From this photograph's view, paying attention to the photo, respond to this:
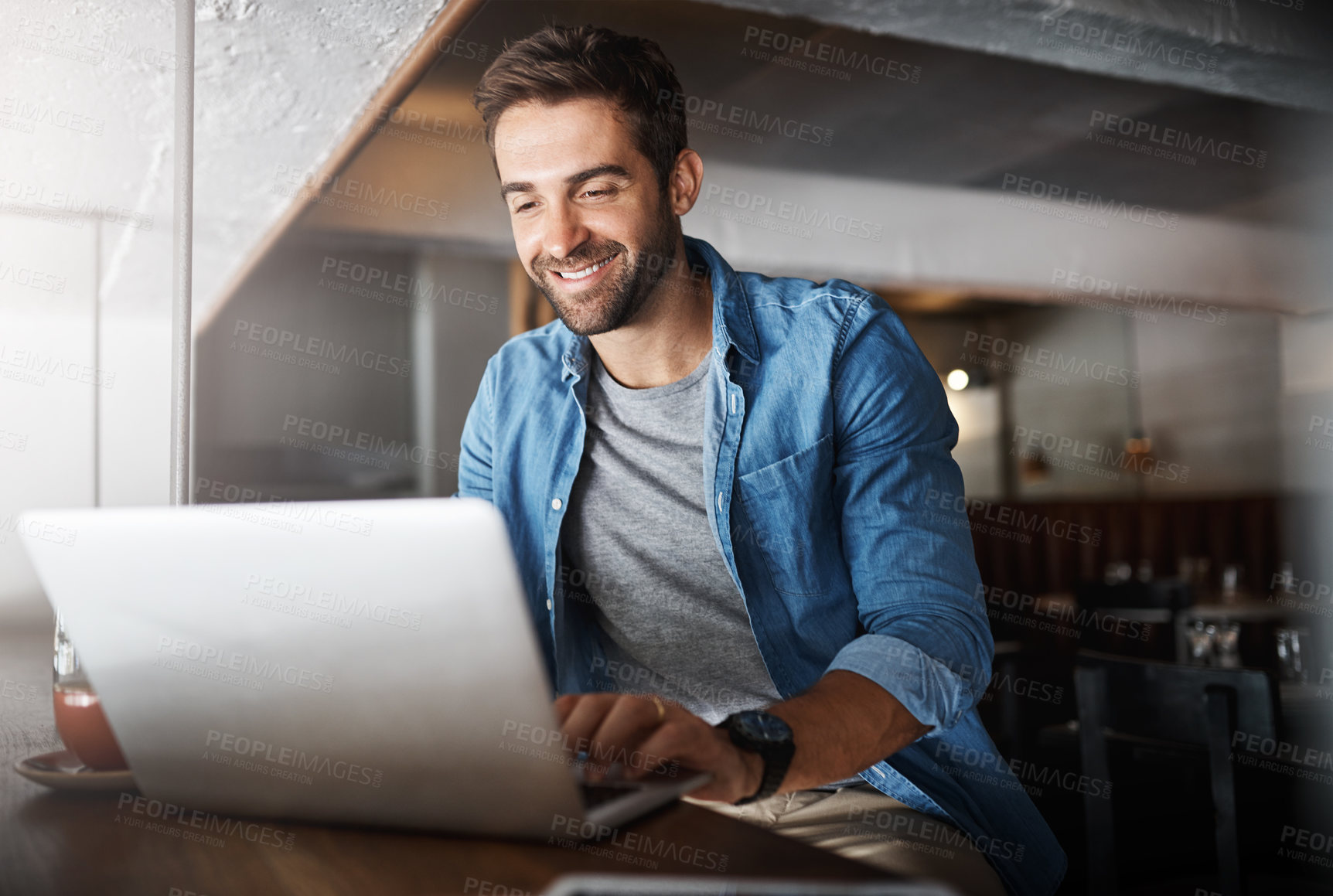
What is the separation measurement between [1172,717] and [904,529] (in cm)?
110

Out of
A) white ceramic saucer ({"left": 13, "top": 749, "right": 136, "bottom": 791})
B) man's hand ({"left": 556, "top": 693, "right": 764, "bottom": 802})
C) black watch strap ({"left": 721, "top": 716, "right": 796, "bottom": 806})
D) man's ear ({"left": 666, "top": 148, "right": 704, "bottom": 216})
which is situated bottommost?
white ceramic saucer ({"left": 13, "top": 749, "right": 136, "bottom": 791})

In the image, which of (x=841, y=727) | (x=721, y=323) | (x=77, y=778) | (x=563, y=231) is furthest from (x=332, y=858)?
(x=563, y=231)

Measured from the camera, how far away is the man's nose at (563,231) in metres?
1.45

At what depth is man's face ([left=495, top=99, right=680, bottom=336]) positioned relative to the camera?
1446 millimetres

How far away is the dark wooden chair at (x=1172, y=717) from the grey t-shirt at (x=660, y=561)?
99 centimetres

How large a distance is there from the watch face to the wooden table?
103mm

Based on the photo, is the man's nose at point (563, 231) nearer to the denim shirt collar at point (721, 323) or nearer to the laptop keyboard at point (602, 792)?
the denim shirt collar at point (721, 323)

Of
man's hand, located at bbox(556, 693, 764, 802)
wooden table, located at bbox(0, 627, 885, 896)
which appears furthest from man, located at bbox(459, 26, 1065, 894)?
wooden table, located at bbox(0, 627, 885, 896)

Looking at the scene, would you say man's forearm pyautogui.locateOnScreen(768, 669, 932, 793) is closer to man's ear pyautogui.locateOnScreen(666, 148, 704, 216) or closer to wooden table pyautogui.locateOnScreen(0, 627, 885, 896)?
wooden table pyautogui.locateOnScreen(0, 627, 885, 896)

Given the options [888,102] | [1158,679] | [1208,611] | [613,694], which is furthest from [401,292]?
[613,694]

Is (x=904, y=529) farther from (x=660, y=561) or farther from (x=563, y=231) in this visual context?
Answer: (x=563, y=231)

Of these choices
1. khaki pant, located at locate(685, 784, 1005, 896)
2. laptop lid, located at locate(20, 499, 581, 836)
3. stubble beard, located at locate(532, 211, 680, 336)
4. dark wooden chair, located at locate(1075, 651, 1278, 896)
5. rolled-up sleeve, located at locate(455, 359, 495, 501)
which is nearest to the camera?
laptop lid, located at locate(20, 499, 581, 836)

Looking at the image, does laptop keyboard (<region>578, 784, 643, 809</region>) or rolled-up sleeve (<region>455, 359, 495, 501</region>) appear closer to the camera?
laptop keyboard (<region>578, 784, 643, 809</region>)

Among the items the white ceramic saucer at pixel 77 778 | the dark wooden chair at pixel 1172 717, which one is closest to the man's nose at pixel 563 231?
the white ceramic saucer at pixel 77 778
